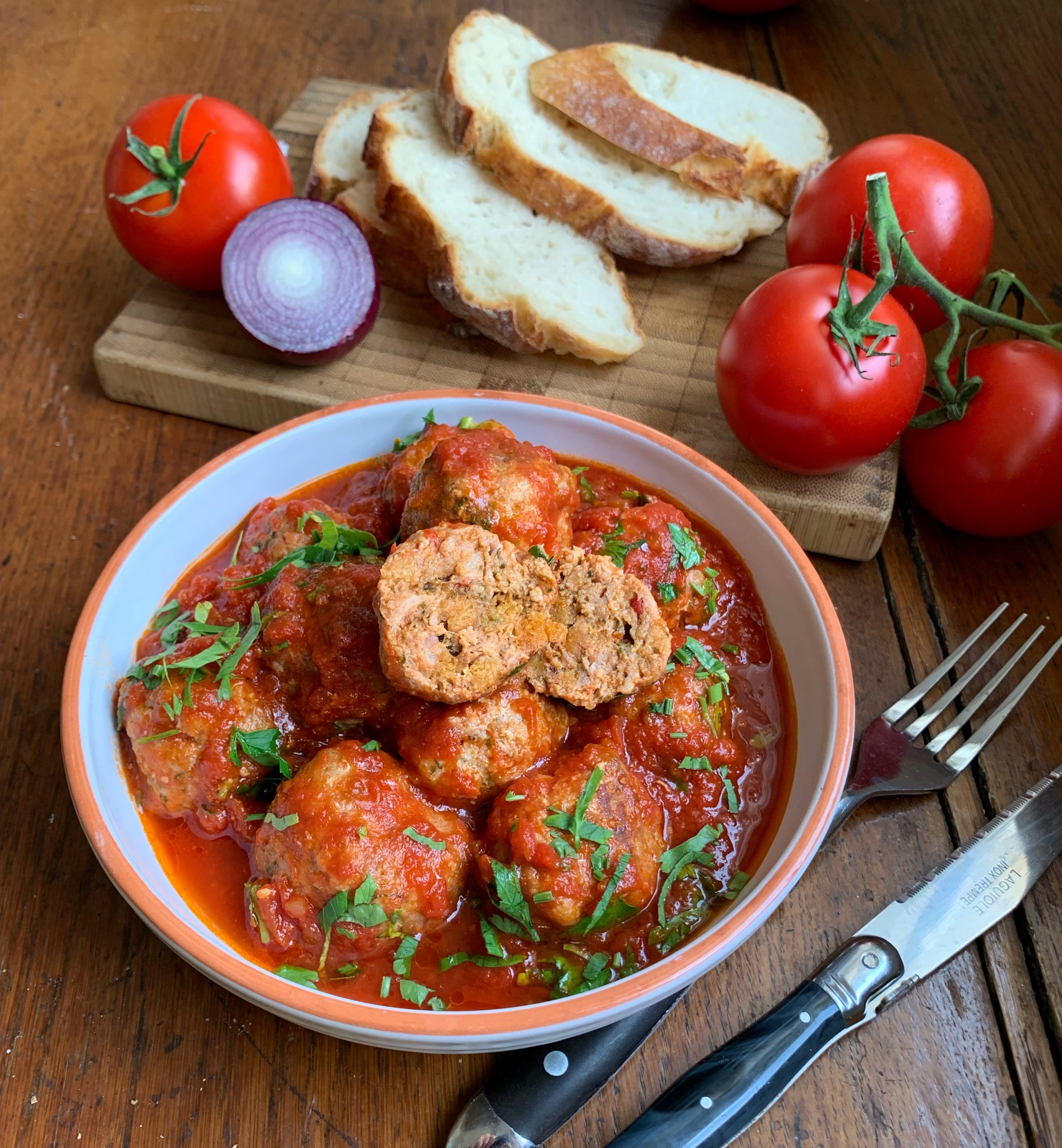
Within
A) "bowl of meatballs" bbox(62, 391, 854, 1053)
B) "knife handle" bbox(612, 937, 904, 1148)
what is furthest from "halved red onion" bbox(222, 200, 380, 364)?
"knife handle" bbox(612, 937, 904, 1148)

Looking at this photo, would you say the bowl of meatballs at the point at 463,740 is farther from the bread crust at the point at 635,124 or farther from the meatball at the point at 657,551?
the bread crust at the point at 635,124

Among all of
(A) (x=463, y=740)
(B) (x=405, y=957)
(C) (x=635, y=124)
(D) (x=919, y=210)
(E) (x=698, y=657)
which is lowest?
(B) (x=405, y=957)

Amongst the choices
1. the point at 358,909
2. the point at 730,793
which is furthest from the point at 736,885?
the point at 358,909

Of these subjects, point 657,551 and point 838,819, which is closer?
point 657,551

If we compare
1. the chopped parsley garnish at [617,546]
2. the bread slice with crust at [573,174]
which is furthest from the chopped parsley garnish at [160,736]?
the bread slice with crust at [573,174]

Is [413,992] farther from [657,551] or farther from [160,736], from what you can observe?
[657,551]

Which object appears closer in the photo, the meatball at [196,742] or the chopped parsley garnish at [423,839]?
the chopped parsley garnish at [423,839]
